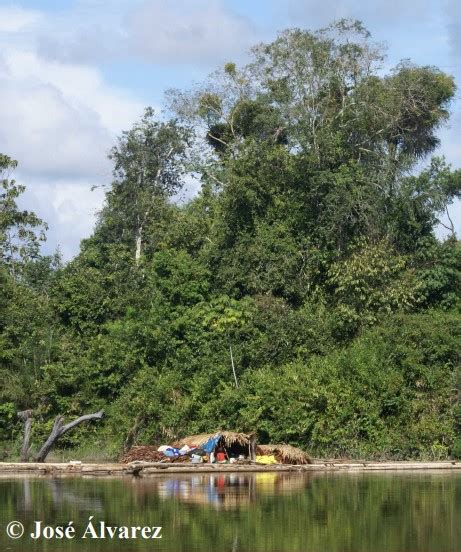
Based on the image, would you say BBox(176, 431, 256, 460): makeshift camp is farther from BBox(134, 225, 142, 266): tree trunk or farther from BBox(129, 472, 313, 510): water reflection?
BBox(134, 225, 142, 266): tree trunk

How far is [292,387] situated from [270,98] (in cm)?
1043

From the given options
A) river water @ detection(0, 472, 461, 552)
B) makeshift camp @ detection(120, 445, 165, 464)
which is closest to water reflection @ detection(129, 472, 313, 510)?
river water @ detection(0, 472, 461, 552)

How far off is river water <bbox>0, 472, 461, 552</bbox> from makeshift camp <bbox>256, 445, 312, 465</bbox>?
904mm

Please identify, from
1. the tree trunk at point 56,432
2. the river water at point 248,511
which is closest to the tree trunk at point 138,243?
the tree trunk at point 56,432

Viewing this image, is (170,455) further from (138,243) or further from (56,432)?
(138,243)

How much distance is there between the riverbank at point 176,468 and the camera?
882 inches

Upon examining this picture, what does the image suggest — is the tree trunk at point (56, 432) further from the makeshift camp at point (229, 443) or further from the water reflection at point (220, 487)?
the water reflection at point (220, 487)

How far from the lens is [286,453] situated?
23.4 metres

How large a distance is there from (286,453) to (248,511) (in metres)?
7.38

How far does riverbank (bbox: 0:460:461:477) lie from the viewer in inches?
882

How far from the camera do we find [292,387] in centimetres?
2531

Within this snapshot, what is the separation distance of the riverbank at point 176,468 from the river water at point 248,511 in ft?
1.07

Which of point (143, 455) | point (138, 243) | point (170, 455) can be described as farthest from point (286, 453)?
point (138, 243)

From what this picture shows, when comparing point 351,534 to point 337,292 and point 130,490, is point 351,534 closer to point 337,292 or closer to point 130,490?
point 130,490
